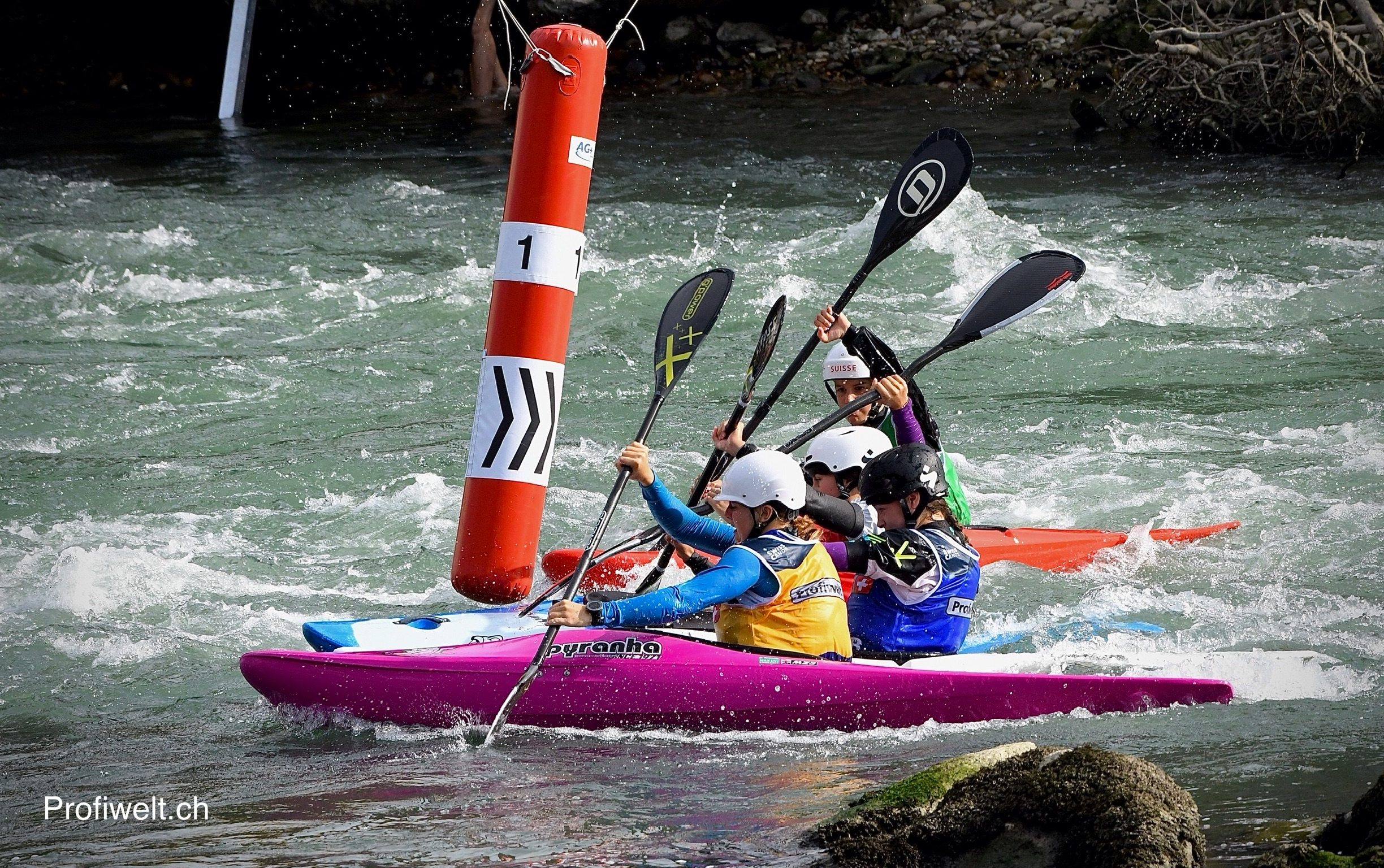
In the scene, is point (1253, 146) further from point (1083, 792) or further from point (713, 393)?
point (1083, 792)

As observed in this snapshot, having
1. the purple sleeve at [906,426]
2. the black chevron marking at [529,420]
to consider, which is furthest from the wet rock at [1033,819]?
the purple sleeve at [906,426]

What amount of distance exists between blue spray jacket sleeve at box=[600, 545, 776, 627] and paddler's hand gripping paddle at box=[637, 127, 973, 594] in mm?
1513

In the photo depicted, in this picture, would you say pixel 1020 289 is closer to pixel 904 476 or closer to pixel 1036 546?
pixel 1036 546

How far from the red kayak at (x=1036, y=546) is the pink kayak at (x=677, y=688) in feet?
4.60

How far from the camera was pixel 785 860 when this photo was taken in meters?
3.35

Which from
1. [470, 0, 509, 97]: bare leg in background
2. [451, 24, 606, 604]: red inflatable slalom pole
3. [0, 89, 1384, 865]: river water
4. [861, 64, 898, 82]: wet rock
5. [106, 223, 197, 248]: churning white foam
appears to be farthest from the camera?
[861, 64, 898, 82]: wet rock

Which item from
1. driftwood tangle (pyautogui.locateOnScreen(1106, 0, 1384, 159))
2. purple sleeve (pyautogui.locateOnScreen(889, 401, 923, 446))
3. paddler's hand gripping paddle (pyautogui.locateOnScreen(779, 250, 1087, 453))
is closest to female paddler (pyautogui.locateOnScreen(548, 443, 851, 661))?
purple sleeve (pyautogui.locateOnScreen(889, 401, 923, 446))

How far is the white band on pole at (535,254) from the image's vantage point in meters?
4.96

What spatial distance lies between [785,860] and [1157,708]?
5.95ft

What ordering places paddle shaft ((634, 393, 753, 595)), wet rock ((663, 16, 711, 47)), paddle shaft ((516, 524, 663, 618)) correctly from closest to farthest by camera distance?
paddle shaft ((516, 524, 663, 618)), paddle shaft ((634, 393, 753, 595)), wet rock ((663, 16, 711, 47))

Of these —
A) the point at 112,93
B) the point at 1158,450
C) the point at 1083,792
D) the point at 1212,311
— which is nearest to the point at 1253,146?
the point at 1212,311

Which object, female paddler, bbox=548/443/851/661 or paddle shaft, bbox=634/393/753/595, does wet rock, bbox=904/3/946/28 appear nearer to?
paddle shaft, bbox=634/393/753/595

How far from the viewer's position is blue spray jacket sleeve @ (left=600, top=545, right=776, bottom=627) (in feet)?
14.4

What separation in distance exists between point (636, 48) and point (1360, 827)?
17355 millimetres
